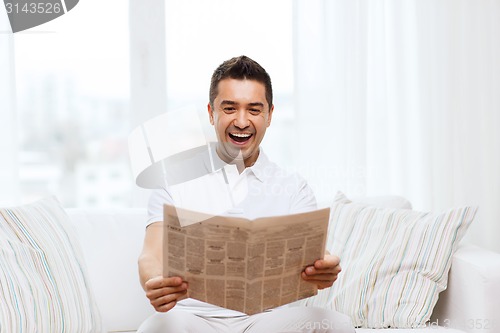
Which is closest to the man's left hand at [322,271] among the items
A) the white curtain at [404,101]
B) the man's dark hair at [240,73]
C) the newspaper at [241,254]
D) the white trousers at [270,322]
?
the newspaper at [241,254]

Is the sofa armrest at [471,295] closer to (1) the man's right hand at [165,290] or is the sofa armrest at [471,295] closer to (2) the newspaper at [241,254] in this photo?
(2) the newspaper at [241,254]

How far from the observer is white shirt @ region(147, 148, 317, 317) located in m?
1.97

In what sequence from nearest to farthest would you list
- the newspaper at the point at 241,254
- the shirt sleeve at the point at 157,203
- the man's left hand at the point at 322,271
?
the newspaper at the point at 241,254 < the man's left hand at the point at 322,271 < the shirt sleeve at the point at 157,203

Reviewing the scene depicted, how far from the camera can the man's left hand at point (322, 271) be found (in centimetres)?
158

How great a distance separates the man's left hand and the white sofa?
1.63ft

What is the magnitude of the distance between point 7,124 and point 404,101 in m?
1.95

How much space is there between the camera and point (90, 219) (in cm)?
229

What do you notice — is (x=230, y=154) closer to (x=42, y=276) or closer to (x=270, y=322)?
(x=270, y=322)

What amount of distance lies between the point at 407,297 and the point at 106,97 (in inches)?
70.3

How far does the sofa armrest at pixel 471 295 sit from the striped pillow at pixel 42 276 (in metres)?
1.14

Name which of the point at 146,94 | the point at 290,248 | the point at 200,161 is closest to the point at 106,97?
the point at 146,94

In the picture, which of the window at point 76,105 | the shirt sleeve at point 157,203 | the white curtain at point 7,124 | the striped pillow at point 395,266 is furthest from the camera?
the window at point 76,105

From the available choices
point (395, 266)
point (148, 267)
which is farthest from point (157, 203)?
point (395, 266)

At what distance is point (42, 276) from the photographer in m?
1.97
